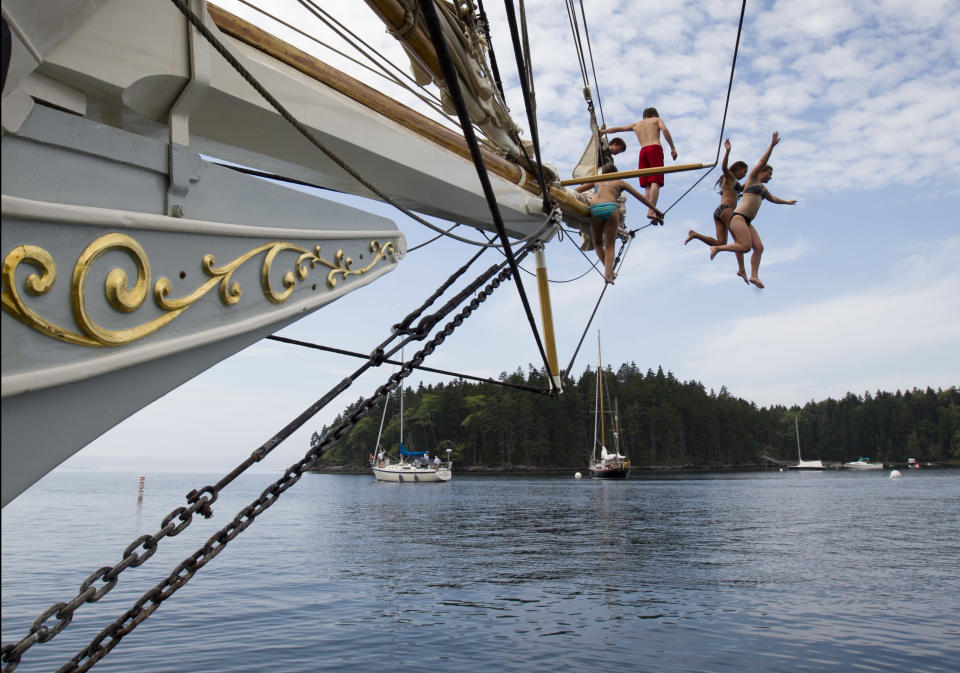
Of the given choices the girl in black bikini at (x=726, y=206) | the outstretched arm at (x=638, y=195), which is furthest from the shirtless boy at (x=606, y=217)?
the girl in black bikini at (x=726, y=206)

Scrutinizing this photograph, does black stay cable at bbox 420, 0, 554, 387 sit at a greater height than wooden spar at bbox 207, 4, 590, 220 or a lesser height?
lesser

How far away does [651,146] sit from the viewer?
611cm

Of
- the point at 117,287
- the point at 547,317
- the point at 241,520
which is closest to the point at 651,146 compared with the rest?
the point at 547,317

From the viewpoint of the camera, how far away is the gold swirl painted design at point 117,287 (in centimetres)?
159

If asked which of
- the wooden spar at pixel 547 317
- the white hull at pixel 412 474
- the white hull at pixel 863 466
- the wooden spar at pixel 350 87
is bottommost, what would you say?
the white hull at pixel 412 474

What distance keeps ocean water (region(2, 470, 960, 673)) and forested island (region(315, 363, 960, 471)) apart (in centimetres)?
7812

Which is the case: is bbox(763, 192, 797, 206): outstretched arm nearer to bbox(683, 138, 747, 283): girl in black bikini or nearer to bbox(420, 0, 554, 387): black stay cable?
bbox(683, 138, 747, 283): girl in black bikini

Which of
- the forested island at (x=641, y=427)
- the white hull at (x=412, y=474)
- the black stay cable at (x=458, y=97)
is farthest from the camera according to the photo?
the forested island at (x=641, y=427)

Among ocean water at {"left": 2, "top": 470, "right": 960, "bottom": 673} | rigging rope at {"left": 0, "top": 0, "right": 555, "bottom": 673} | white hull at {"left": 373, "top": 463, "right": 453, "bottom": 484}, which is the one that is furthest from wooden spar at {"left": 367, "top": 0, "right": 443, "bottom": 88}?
white hull at {"left": 373, "top": 463, "right": 453, "bottom": 484}

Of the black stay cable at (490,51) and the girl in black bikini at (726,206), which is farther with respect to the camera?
the girl in black bikini at (726,206)

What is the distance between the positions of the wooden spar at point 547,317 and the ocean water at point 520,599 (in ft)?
17.3

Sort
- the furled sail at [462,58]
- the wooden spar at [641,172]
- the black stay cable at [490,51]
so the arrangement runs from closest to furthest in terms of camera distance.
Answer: the furled sail at [462,58] → the black stay cable at [490,51] → the wooden spar at [641,172]

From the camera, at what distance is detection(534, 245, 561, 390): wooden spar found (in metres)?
5.75

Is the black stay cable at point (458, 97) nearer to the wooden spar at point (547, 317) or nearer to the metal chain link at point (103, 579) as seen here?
the wooden spar at point (547, 317)
